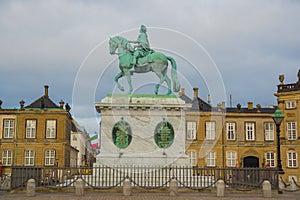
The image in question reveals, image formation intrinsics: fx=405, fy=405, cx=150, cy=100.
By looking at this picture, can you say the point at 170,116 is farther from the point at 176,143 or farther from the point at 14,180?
the point at 14,180

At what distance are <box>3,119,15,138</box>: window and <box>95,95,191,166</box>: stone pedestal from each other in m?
31.4

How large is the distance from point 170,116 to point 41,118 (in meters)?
31.4

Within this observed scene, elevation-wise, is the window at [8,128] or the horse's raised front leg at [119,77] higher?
the horse's raised front leg at [119,77]

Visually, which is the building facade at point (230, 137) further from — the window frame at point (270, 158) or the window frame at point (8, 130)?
the window frame at point (8, 130)

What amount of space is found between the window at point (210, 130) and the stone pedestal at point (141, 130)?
3041cm

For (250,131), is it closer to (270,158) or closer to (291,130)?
(270,158)

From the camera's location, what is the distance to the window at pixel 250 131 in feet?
169

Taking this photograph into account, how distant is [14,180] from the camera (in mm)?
18406

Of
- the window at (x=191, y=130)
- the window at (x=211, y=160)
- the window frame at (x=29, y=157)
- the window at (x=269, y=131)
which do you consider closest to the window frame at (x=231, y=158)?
the window at (x=211, y=160)

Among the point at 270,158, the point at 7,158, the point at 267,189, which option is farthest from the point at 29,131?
the point at 267,189

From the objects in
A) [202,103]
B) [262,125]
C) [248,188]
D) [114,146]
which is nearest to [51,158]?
[202,103]

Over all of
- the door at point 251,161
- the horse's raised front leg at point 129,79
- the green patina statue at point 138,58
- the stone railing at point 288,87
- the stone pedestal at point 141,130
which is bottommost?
the door at point 251,161

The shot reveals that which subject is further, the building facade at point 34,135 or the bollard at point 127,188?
the building facade at point 34,135

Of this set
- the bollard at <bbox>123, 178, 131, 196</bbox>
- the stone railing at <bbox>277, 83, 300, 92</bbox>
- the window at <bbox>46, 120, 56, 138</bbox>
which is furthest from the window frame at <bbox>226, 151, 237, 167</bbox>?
the bollard at <bbox>123, 178, 131, 196</bbox>
